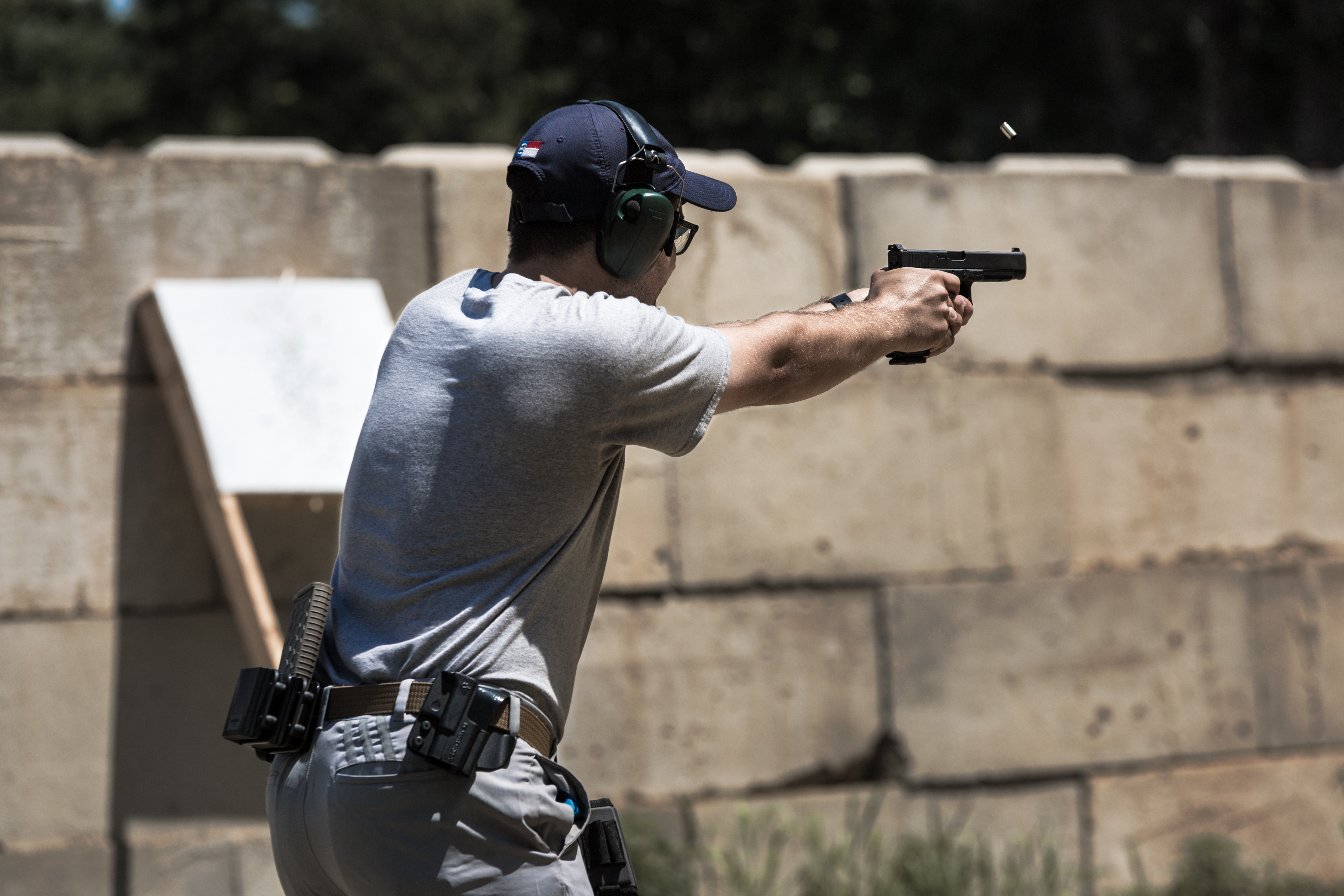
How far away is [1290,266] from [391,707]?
476cm

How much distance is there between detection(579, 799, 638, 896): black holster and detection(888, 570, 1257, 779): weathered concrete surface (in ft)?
9.70

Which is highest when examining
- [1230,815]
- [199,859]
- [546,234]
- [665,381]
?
[546,234]

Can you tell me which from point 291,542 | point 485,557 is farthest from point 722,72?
point 485,557

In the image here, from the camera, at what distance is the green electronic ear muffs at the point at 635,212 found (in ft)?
7.40

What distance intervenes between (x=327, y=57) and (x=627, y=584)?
19.6 meters

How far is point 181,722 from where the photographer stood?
4621mm

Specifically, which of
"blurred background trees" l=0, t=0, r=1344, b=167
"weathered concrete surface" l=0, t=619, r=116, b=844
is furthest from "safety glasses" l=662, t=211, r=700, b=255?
"blurred background trees" l=0, t=0, r=1344, b=167

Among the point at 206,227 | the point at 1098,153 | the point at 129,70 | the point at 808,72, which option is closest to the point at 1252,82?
the point at 1098,153

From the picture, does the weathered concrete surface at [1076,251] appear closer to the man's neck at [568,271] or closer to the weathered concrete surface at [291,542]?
the weathered concrete surface at [291,542]

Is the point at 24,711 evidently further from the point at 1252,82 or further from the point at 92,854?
the point at 1252,82

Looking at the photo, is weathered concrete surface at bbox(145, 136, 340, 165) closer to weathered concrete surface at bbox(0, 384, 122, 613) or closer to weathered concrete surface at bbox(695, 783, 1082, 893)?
weathered concrete surface at bbox(0, 384, 122, 613)

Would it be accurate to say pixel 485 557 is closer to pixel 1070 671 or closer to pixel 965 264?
pixel 965 264

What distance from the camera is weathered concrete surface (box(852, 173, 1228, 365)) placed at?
5266mm

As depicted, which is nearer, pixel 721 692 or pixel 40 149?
pixel 40 149
